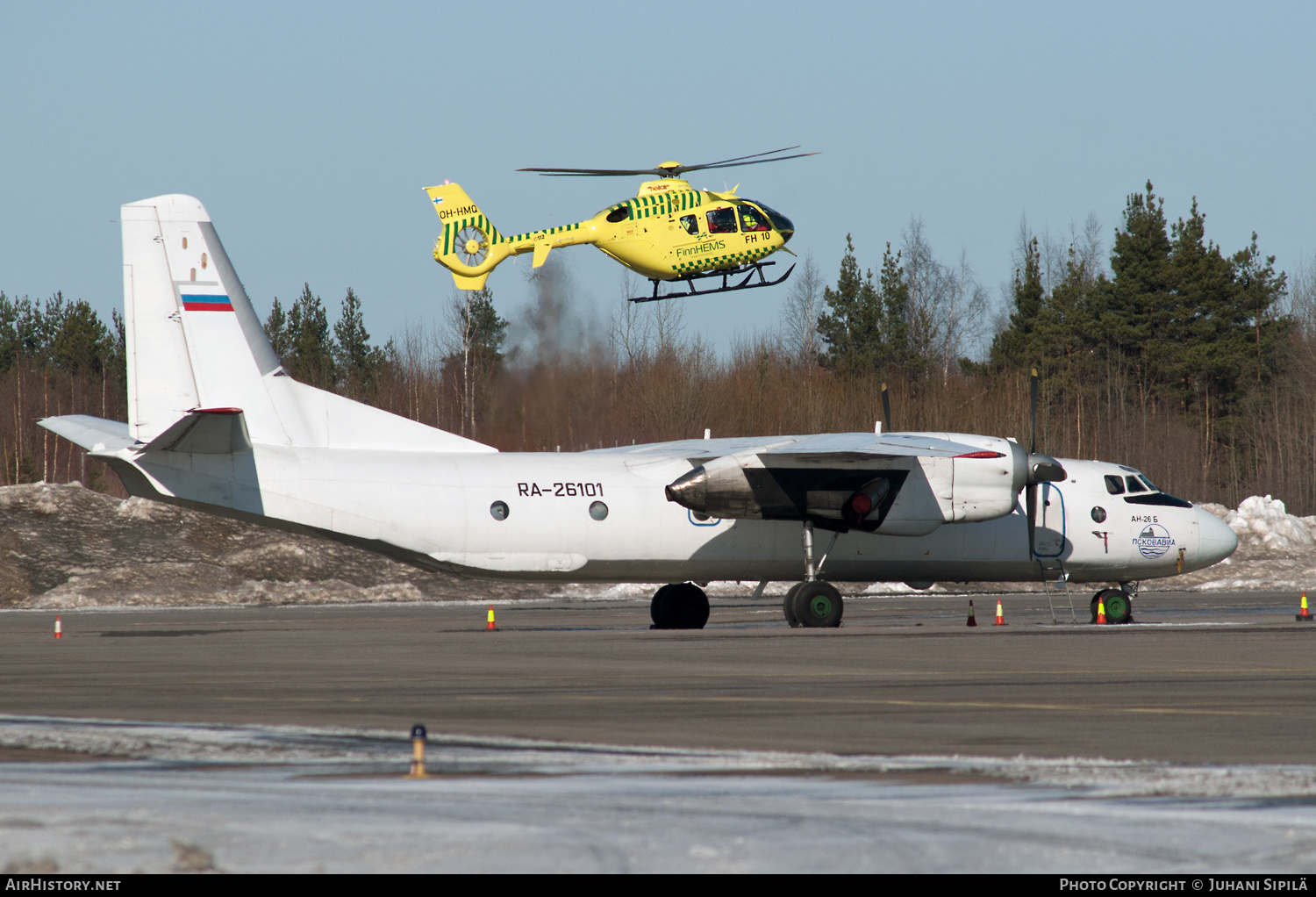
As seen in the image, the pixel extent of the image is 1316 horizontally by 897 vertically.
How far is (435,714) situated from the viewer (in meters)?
11.1

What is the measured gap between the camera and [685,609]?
2447 cm

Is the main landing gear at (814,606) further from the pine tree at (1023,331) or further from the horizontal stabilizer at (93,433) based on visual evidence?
the pine tree at (1023,331)

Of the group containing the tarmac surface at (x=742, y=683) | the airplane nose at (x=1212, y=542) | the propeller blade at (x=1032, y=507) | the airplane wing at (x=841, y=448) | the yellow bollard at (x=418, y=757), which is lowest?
the tarmac surface at (x=742, y=683)

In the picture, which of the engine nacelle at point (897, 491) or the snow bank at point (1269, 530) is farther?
the snow bank at point (1269, 530)

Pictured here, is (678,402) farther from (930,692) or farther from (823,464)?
(930,692)

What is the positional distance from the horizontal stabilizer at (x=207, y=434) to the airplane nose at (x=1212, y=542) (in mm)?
17408

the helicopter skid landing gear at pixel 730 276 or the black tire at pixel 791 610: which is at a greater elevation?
the helicopter skid landing gear at pixel 730 276

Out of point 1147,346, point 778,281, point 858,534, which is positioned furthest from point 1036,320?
point 858,534

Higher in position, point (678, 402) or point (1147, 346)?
point (1147, 346)

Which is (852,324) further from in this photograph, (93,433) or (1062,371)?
(93,433)

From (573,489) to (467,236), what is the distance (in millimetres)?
9591

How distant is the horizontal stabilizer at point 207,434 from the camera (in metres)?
19.5

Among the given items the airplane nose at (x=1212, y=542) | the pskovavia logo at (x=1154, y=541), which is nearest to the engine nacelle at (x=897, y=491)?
the pskovavia logo at (x=1154, y=541)

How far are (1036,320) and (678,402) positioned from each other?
30.6 m
